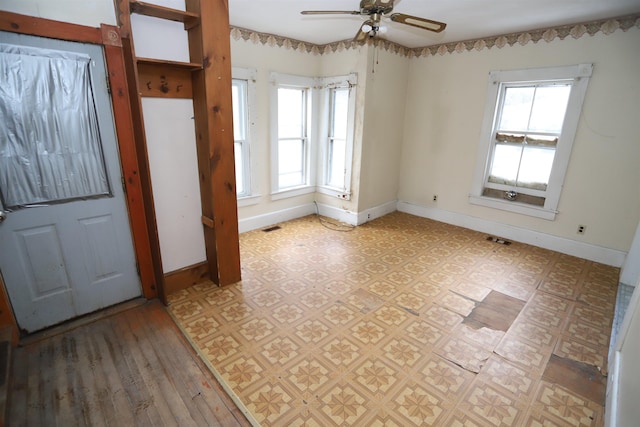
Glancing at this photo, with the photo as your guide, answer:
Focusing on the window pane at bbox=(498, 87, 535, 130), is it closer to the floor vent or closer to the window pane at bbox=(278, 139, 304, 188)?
the floor vent

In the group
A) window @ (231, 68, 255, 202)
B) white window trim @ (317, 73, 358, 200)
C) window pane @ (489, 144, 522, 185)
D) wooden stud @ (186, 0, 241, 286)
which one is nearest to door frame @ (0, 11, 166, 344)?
wooden stud @ (186, 0, 241, 286)

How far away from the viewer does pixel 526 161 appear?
13.0 feet

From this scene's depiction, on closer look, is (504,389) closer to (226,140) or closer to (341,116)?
(226,140)

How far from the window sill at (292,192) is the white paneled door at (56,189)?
2275 millimetres

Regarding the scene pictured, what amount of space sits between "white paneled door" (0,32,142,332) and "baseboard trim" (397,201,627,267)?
414cm

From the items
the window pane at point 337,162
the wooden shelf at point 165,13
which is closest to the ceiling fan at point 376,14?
the wooden shelf at point 165,13

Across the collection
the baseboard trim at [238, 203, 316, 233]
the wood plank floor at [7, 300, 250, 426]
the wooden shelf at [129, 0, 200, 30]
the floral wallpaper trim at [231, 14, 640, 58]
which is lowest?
the wood plank floor at [7, 300, 250, 426]

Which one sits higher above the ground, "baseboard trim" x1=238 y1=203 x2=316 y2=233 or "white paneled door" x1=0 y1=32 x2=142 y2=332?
"white paneled door" x1=0 y1=32 x2=142 y2=332

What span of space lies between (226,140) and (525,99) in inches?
144

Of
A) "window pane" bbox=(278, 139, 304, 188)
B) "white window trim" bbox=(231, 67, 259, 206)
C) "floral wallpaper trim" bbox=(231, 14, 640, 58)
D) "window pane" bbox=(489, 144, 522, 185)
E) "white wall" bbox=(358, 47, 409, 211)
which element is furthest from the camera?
"window pane" bbox=(278, 139, 304, 188)

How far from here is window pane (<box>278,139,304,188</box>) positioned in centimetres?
462

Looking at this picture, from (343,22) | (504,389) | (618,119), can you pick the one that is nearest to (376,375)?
(504,389)

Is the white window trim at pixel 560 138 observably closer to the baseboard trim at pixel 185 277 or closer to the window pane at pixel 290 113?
the window pane at pixel 290 113

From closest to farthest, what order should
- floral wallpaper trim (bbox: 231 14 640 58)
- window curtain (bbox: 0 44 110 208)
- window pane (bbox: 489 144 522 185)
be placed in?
1. window curtain (bbox: 0 44 110 208)
2. floral wallpaper trim (bbox: 231 14 640 58)
3. window pane (bbox: 489 144 522 185)
